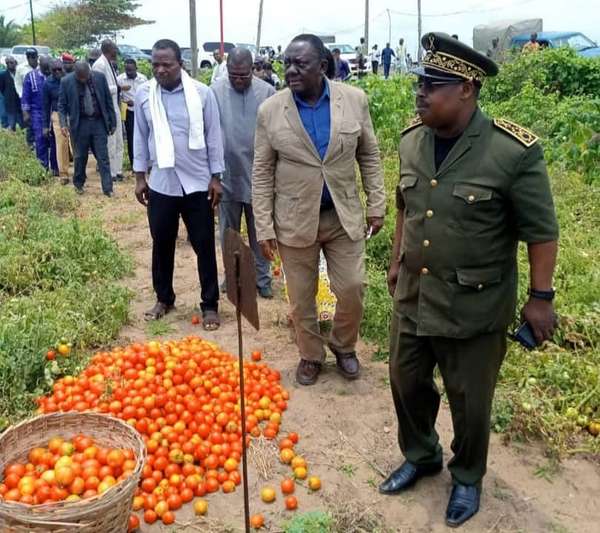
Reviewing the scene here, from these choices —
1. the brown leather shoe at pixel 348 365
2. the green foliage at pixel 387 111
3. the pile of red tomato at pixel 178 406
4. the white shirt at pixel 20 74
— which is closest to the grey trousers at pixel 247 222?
the pile of red tomato at pixel 178 406

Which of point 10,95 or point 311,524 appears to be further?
point 10,95

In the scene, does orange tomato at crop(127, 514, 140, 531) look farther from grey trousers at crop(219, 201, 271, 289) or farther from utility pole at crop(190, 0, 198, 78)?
utility pole at crop(190, 0, 198, 78)

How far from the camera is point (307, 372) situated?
14.8 feet

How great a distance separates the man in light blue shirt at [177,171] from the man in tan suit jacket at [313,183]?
1.02 metres

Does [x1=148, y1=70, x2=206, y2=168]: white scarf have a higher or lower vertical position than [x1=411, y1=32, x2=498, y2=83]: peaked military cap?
lower

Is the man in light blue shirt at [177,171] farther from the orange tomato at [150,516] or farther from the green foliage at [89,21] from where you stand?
the green foliage at [89,21]

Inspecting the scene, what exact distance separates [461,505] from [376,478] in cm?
52

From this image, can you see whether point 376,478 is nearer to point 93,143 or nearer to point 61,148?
point 93,143

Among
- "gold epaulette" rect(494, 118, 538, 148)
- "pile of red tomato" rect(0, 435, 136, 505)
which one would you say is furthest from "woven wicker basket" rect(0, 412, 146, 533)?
"gold epaulette" rect(494, 118, 538, 148)

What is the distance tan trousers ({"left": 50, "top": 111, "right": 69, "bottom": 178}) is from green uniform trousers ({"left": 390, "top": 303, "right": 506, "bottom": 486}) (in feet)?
30.9

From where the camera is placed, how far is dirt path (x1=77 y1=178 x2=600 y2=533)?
3.23m

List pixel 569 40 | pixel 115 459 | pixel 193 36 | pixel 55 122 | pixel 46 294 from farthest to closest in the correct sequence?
pixel 569 40 < pixel 193 36 < pixel 55 122 < pixel 46 294 < pixel 115 459

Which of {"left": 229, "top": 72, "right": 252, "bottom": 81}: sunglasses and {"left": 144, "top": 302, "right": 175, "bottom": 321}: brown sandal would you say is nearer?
{"left": 229, "top": 72, "right": 252, "bottom": 81}: sunglasses

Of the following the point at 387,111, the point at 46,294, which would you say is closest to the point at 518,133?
the point at 46,294
